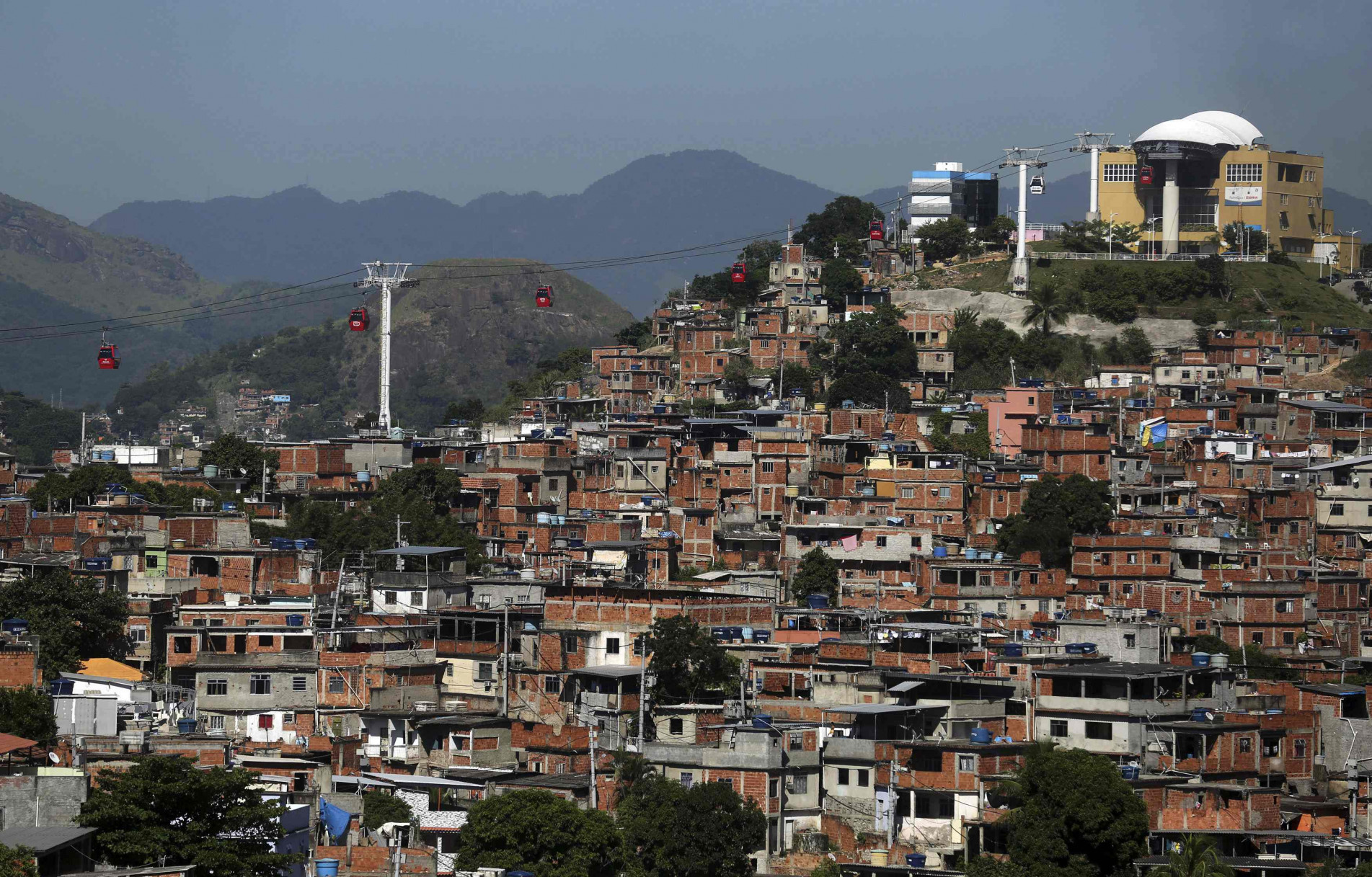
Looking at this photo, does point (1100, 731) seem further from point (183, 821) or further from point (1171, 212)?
point (1171, 212)

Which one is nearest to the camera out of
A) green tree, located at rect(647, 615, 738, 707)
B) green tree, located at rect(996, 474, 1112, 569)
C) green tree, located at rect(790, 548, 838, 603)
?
green tree, located at rect(647, 615, 738, 707)

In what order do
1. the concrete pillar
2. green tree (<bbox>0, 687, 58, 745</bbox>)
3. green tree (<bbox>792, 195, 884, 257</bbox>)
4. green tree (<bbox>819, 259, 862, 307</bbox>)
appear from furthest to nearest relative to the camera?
1. green tree (<bbox>792, 195, 884, 257</bbox>)
2. the concrete pillar
3. green tree (<bbox>819, 259, 862, 307</bbox>)
4. green tree (<bbox>0, 687, 58, 745</bbox>)

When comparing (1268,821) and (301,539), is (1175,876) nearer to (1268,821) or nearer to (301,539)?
(1268,821)

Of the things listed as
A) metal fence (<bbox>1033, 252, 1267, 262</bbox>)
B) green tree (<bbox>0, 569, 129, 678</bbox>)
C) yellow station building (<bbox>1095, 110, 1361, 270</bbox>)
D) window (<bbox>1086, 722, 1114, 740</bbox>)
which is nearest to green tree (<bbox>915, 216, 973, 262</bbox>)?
metal fence (<bbox>1033, 252, 1267, 262</bbox>)

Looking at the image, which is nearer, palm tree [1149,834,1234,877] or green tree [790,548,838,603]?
palm tree [1149,834,1234,877]

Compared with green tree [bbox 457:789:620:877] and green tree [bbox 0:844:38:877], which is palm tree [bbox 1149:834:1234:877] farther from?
green tree [bbox 0:844:38:877]

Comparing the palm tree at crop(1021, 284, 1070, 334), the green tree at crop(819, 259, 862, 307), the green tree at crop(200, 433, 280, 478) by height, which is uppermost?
the green tree at crop(819, 259, 862, 307)

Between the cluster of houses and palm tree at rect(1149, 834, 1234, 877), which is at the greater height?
the cluster of houses
